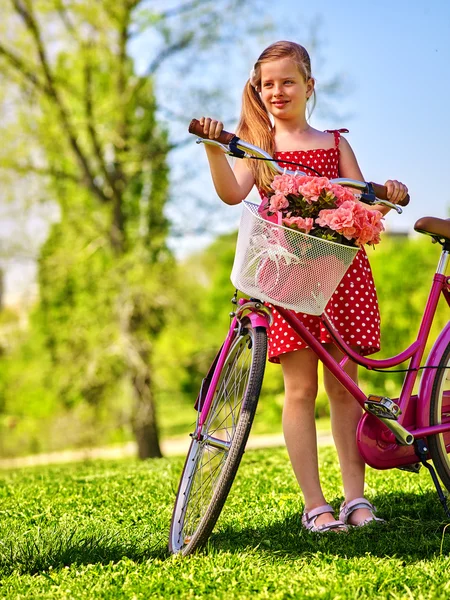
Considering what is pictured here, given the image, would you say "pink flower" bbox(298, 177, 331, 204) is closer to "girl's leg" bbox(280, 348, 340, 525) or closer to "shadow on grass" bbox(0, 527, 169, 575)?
"girl's leg" bbox(280, 348, 340, 525)

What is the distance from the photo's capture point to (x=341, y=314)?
294 cm

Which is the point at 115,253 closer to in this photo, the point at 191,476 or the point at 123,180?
the point at 123,180

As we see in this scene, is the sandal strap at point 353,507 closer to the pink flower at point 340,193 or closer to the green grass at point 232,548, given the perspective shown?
the green grass at point 232,548

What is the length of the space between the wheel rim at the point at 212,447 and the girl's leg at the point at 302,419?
33 centimetres

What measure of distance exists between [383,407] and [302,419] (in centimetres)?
33

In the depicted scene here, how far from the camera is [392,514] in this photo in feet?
10.1

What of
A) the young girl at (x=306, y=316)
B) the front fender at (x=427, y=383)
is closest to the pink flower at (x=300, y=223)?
the young girl at (x=306, y=316)

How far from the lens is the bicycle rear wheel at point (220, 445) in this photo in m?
2.40

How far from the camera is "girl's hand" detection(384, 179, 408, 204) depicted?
9.15ft

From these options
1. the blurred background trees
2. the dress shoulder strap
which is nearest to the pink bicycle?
the dress shoulder strap

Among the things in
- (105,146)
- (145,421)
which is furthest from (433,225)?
(105,146)

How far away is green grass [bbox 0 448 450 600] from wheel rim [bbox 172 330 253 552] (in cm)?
12

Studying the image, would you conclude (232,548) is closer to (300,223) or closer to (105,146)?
(300,223)

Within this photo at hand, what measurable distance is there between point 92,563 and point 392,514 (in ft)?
3.80
